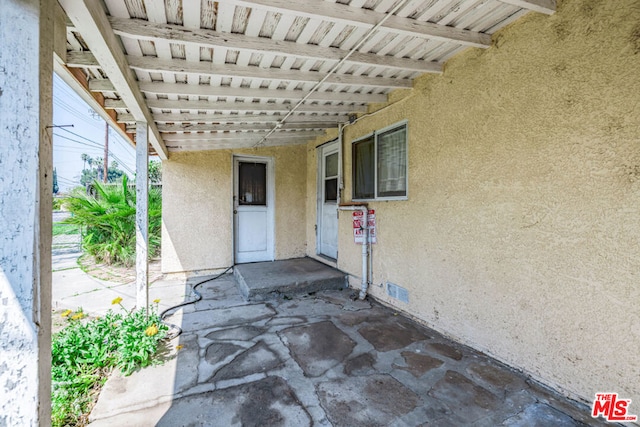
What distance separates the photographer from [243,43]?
225 centimetres

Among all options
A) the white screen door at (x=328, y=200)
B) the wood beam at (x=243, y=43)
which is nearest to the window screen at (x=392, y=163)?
the wood beam at (x=243, y=43)

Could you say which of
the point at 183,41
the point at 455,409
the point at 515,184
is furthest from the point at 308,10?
the point at 455,409

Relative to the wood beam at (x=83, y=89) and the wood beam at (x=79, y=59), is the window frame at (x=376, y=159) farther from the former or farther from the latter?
the wood beam at (x=83, y=89)

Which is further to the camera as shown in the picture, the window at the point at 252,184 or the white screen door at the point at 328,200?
the window at the point at 252,184

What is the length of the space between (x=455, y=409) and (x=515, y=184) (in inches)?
69.0

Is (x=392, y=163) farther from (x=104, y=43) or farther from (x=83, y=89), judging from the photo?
(x=83, y=89)

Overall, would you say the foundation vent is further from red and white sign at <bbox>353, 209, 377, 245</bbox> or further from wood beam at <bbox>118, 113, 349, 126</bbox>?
wood beam at <bbox>118, 113, 349, 126</bbox>

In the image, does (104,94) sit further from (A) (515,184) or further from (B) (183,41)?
(A) (515,184)

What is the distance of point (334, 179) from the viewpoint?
5.43m

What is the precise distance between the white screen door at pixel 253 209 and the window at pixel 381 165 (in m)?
2.34

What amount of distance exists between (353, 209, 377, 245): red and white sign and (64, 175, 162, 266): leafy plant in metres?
4.89

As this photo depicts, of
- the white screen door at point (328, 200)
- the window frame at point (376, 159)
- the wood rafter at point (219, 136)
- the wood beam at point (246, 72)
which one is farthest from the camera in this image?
the white screen door at point (328, 200)

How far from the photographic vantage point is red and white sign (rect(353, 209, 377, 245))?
4.15 metres

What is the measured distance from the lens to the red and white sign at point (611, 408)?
1786mm
